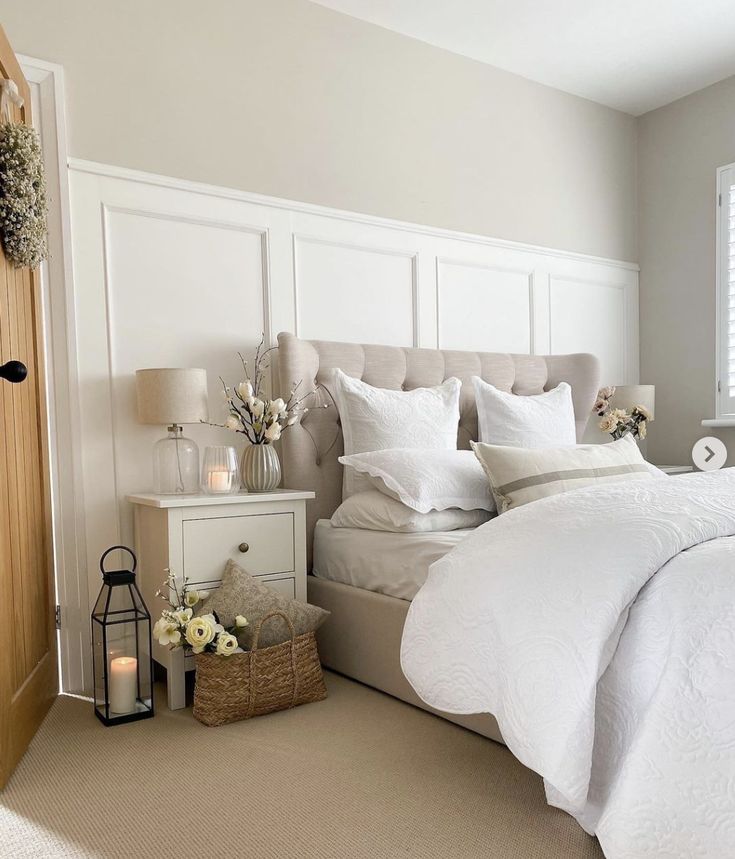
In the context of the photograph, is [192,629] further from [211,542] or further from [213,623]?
[211,542]

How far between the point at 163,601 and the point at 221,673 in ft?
1.38

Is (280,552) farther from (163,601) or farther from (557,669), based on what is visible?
(557,669)

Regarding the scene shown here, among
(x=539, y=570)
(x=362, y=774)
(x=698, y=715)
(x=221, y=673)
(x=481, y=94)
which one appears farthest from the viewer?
(x=481, y=94)

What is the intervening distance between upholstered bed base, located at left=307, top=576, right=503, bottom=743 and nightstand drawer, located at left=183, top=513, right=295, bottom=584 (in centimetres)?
21

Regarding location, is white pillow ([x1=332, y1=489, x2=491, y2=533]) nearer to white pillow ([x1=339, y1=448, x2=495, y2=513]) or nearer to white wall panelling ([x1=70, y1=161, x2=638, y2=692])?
white pillow ([x1=339, y1=448, x2=495, y2=513])

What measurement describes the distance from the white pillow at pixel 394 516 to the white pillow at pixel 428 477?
0.03 m

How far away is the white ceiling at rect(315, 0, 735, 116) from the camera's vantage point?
3.53m

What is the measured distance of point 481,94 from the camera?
4.01 m

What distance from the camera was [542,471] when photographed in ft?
8.71

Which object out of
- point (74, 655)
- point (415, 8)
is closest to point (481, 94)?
point (415, 8)

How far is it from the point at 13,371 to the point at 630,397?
3.20 meters

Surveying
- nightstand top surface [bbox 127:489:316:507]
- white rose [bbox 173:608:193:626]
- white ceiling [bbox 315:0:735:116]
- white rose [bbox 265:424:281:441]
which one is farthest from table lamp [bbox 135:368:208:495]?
white ceiling [bbox 315:0:735:116]

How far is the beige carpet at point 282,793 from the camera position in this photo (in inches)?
67.0

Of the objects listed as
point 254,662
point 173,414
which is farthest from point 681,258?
point 254,662
